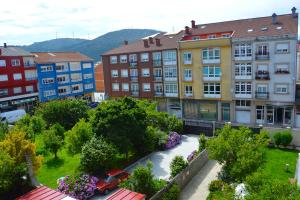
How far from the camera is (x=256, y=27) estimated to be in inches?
1582

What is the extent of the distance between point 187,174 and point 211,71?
74.5 ft

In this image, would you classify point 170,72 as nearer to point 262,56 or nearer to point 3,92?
point 262,56

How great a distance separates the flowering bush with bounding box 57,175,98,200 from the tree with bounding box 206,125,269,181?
9.59 meters

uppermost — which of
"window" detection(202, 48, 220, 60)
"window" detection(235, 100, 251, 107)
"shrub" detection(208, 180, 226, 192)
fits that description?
"window" detection(202, 48, 220, 60)

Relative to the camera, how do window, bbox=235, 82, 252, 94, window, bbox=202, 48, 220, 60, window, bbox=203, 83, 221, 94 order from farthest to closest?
window, bbox=203, 83, 221, 94 → window, bbox=202, 48, 220, 60 → window, bbox=235, 82, 252, 94

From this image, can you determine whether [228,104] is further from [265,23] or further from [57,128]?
[57,128]

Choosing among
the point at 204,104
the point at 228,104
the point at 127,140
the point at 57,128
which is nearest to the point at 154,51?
the point at 204,104

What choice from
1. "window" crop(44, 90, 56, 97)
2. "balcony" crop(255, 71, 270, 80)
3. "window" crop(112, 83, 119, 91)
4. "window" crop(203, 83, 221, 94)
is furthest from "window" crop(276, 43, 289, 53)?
"window" crop(44, 90, 56, 97)

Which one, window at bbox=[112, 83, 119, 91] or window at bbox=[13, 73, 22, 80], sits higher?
window at bbox=[13, 73, 22, 80]

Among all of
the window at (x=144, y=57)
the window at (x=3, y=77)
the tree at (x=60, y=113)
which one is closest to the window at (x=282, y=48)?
the window at (x=144, y=57)

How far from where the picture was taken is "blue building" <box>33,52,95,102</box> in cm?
5706

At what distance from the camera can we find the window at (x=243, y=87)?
39.2 m

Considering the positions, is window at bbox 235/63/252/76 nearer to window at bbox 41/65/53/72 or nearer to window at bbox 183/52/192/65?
window at bbox 183/52/192/65

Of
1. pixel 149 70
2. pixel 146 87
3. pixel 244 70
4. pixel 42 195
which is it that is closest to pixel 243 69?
pixel 244 70
